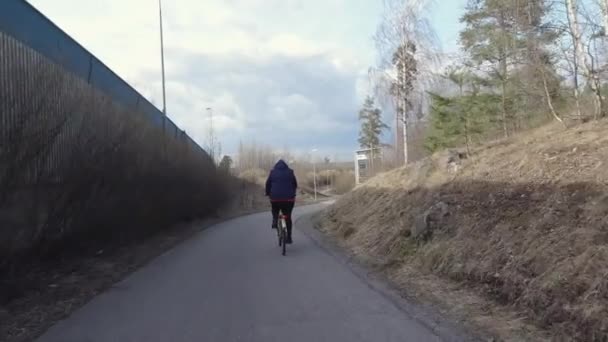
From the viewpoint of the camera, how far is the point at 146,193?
51.8 feet

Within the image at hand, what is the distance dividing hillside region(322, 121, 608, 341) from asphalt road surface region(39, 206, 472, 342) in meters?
0.78

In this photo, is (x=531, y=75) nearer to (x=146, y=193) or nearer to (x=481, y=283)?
(x=481, y=283)

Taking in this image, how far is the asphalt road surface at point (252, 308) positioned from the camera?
588 centimetres

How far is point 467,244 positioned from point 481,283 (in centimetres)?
123

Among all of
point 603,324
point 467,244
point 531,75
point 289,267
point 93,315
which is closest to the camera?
point 603,324

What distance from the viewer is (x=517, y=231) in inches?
302

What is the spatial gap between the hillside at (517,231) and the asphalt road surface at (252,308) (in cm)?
78

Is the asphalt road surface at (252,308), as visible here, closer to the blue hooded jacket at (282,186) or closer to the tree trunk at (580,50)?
the blue hooded jacket at (282,186)

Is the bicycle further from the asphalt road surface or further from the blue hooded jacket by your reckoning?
the asphalt road surface

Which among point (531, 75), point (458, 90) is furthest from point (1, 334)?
point (458, 90)

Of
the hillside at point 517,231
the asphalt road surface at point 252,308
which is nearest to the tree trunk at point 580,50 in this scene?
the hillside at point 517,231

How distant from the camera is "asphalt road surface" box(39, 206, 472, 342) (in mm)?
5879

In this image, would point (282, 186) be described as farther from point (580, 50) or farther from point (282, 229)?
point (580, 50)

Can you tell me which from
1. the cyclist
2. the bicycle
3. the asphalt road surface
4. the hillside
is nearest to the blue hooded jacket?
the cyclist
